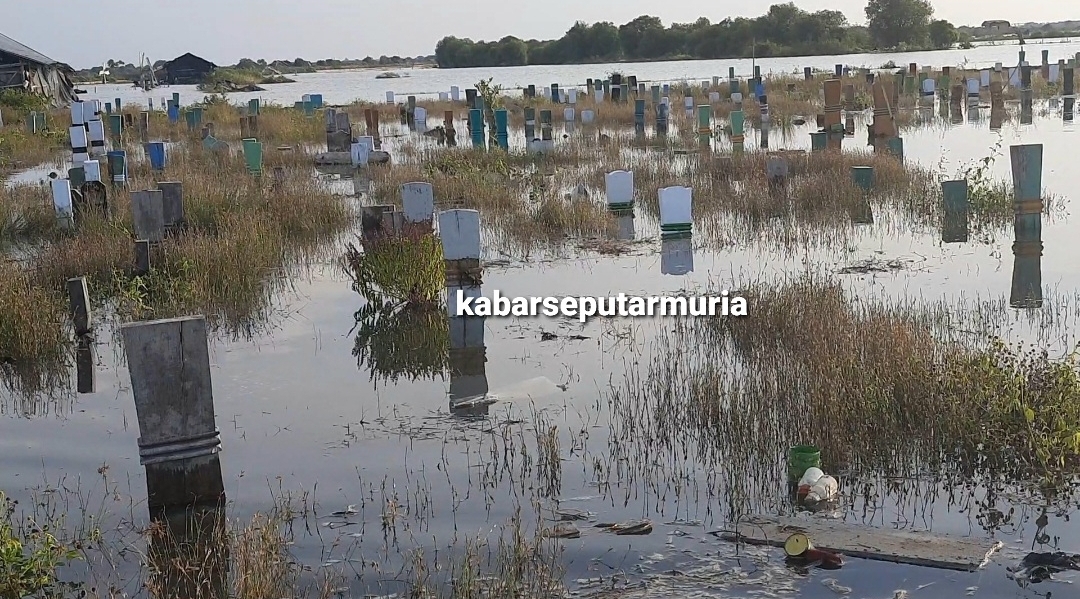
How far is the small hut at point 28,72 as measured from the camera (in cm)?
4306

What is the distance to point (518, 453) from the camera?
6.74 m

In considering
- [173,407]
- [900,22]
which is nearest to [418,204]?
[173,407]

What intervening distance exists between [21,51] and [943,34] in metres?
67.5

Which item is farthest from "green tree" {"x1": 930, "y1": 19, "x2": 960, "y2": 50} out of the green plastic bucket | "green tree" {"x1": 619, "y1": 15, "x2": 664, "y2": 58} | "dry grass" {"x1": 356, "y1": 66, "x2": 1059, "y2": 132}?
the green plastic bucket

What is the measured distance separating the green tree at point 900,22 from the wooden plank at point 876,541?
88.4 m

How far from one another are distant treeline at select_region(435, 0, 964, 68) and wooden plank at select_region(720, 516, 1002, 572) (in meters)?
79.1

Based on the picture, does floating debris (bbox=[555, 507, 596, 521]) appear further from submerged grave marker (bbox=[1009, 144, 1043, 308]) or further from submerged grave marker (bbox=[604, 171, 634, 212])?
submerged grave marker (bbox=[604, 171, 634, 212])

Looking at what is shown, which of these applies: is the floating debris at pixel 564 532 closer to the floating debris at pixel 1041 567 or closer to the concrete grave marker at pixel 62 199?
the floating debris at pixel 1041 567

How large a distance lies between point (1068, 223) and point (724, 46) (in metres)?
82.8

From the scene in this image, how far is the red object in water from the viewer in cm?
511

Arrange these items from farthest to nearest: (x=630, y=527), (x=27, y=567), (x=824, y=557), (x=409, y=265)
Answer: (x=409, y=265) < (x=630, y=527) < (x=824, y=557) < (x=27, y=567)

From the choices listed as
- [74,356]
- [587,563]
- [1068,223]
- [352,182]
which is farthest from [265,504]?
[352,182]

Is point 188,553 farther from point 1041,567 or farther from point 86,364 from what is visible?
point 86,364

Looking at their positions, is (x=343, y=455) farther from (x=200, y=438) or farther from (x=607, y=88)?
(x=607, y=88)
